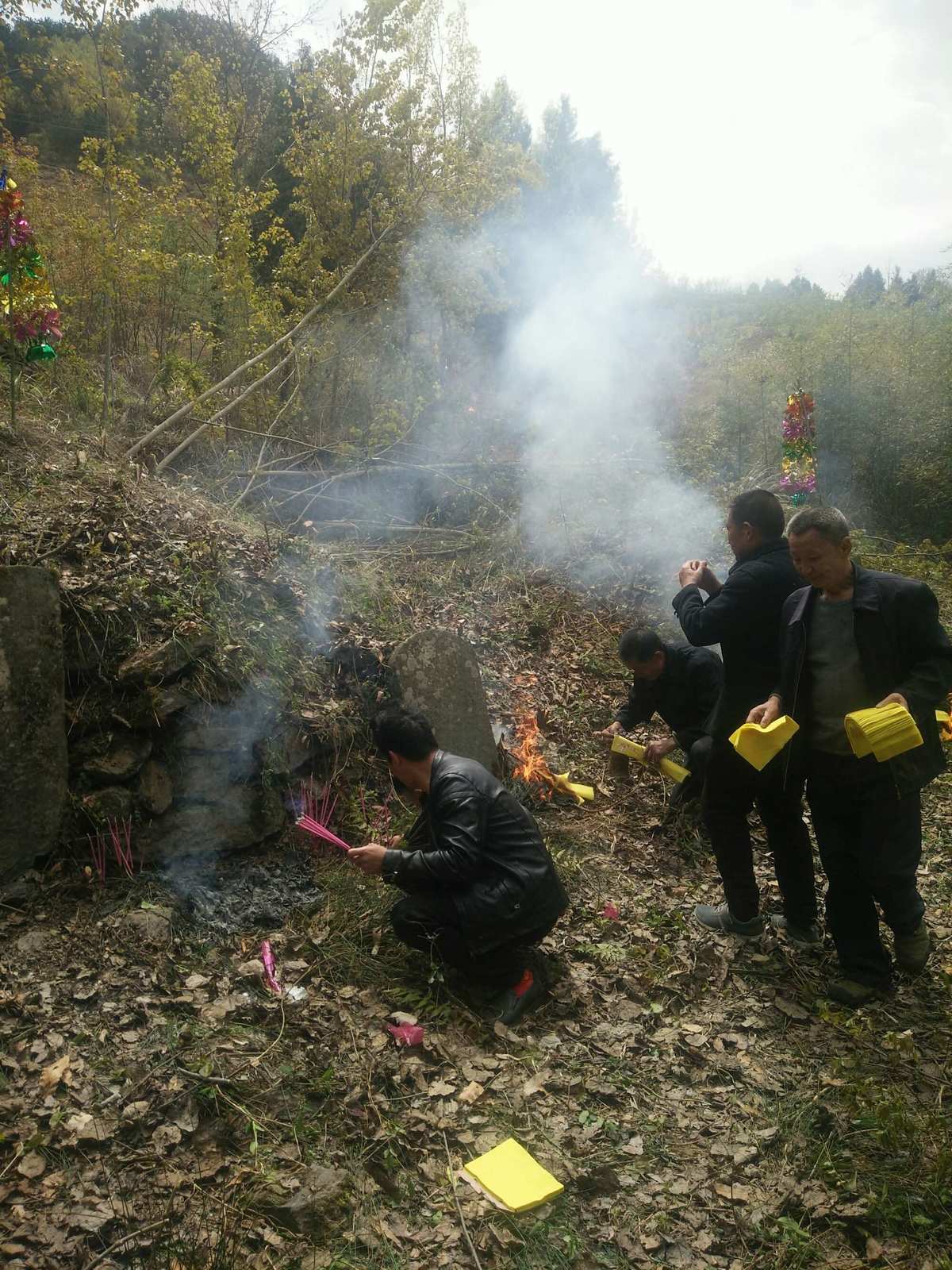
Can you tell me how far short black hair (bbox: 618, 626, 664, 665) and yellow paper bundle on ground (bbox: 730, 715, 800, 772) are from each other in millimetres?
1617

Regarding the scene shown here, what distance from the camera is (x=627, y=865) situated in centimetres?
475

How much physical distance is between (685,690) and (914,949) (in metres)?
1.99

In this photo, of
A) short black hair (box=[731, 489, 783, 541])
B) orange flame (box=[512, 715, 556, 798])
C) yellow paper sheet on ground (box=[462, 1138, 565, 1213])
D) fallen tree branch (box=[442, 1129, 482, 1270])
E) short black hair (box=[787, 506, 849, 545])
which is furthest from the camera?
orange flame (box=[512, 715, 556, 798])

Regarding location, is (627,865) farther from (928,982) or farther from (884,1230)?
(884,1230)

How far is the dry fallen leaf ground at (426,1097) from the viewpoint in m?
2.32

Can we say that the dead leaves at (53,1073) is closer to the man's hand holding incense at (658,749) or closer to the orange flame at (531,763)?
the orange flame at (531,763)

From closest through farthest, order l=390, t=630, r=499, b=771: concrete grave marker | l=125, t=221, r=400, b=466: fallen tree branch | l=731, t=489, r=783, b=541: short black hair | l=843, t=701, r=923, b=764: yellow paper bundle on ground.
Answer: l=843, t=701, r=923, b=764: yellow paper bundle on ground
l=731, t=489, r=783, b=541: short black hair
l=390, t=630, r=499, b=771: concrete grave marker
l=125, t=221, r=400, b=466: fallen tree branch

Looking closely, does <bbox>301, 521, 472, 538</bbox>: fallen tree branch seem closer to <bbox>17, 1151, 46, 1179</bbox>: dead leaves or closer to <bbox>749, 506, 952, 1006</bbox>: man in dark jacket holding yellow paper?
<bbox>749, 506, 952, 1006</bbox>: man in dark jacket holding yellow paper

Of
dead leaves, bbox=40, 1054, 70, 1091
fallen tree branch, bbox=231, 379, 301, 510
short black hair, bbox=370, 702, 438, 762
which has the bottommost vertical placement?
dead leaves, bbox=40, 1054, 70, 1091

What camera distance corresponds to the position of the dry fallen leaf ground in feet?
7.63

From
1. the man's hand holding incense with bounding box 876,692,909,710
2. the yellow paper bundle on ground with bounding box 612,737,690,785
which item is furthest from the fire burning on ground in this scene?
the man's hand holding incense with bounding box 876,692,909,710

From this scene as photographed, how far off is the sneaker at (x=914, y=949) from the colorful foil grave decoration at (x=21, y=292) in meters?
6.14

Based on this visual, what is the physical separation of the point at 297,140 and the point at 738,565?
24.3 feet

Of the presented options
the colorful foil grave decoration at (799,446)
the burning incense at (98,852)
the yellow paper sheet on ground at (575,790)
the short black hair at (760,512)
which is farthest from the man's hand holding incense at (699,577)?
the colorful foil grave decoration at (799,446)
